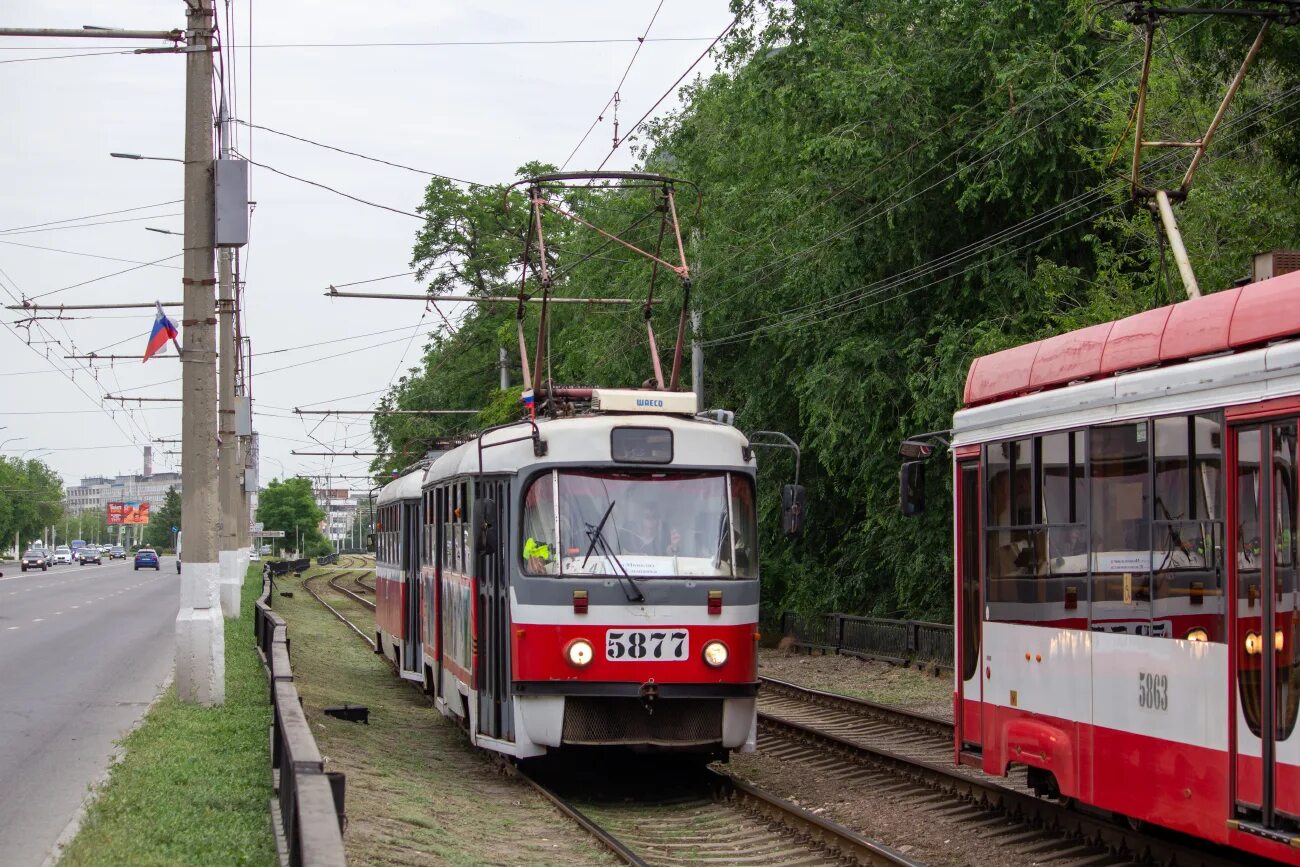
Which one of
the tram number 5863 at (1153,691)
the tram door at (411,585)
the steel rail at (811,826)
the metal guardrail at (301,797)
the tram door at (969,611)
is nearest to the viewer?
the metal guardrail at (301,797)

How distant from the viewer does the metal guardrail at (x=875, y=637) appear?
83.4 ft

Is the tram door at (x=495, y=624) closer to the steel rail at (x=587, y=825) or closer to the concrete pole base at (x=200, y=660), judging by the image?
the steel rail at (x=587, y=825)

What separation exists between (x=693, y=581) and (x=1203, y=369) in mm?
5423

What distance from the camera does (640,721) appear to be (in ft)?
43.2

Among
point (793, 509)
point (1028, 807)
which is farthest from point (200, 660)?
point (1028, 807)

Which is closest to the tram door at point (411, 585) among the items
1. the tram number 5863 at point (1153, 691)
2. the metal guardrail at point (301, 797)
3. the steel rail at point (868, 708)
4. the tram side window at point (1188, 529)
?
the steel rail at point (868, 708)

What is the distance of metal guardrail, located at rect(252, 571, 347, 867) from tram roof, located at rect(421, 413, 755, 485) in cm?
262

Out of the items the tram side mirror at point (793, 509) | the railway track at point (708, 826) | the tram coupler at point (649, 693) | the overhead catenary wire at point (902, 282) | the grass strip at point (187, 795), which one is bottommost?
the railway track at point (708, 826)

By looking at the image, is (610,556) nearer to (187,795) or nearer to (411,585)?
(187,795)

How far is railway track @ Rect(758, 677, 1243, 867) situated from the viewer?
33.6 feet

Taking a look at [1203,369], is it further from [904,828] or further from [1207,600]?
[904,828]

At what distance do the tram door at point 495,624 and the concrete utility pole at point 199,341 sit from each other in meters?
4.80

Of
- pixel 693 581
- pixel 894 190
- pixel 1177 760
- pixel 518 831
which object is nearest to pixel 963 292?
pixel 894 190

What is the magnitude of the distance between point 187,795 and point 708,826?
3776 millimetres
